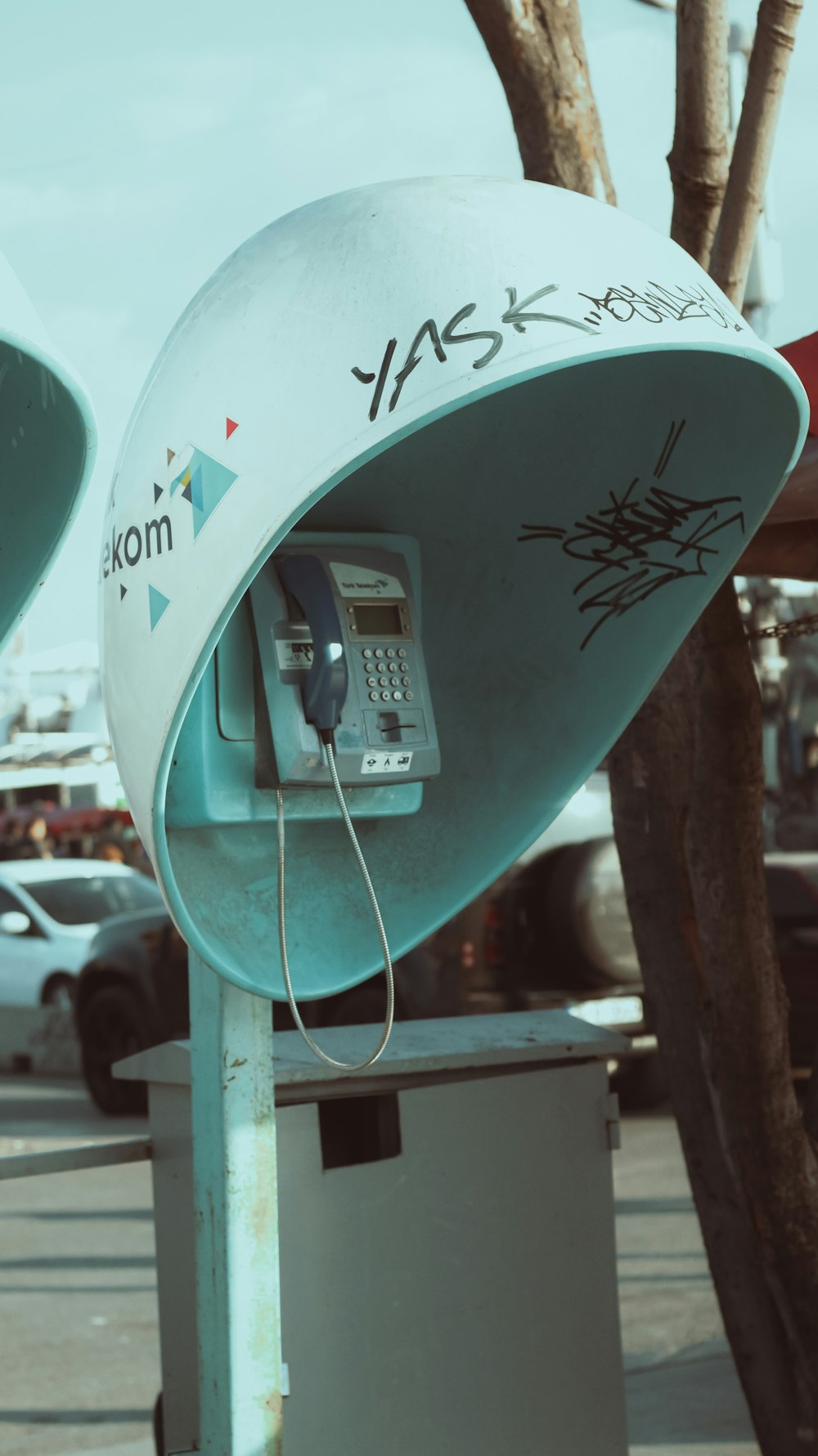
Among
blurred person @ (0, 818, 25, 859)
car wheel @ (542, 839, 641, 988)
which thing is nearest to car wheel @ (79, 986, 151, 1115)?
car wheel @ (542, 839, 641, 988)

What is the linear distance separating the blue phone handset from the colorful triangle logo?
1.00 feet

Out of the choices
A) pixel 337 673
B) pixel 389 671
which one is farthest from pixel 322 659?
pixel 389 671

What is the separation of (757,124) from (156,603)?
173cm

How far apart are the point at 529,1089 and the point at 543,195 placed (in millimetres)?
1483

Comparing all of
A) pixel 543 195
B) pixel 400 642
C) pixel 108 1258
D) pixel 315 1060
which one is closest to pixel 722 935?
pixel 315 1060

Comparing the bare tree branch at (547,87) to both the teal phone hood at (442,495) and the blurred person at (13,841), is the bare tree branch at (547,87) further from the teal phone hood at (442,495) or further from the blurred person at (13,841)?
the blurred person at (13,841)

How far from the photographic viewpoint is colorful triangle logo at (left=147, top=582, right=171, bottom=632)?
1.88 metres

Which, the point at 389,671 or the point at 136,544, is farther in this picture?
the point at 389,671

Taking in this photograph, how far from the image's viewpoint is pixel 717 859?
9.82 ft

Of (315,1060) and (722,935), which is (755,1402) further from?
(315,1060)

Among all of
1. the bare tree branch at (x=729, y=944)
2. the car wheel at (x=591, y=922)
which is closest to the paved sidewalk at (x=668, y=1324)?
the car wheel at (x=591, y=922)

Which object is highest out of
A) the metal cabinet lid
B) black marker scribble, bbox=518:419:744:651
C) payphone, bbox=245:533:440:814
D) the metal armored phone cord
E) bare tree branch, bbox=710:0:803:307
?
bare tree branch, bbox=710:0:803:307

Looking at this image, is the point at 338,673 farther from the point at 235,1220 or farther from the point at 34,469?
the point at 235,1220

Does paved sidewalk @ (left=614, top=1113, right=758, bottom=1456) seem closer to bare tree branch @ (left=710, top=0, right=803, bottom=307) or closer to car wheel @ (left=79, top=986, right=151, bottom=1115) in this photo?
bare tree branch @ (left=710, top=0, right=803, bottom=307)
